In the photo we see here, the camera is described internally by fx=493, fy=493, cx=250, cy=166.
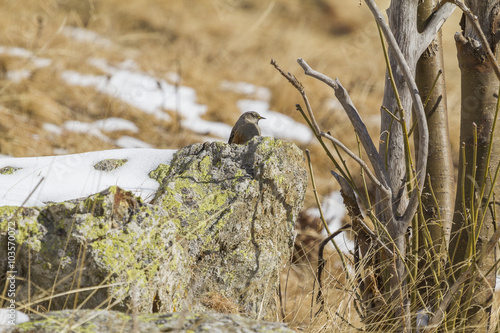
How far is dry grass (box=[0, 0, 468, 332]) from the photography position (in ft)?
17.9

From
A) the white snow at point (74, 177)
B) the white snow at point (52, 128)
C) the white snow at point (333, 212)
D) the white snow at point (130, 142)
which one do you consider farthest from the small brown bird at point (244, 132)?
the white snow at point (52, 128)

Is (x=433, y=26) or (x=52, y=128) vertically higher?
(x=52, y=128)

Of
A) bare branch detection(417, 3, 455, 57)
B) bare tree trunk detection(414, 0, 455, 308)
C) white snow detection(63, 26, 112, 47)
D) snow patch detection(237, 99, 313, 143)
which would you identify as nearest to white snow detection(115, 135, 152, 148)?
snow patch detection(237, 99, 313, 143)

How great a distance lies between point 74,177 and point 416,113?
1534mm

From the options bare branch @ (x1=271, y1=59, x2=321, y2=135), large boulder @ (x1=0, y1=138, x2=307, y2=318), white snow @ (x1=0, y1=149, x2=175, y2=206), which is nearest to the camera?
large boulder @ (x1=0, y1=138, x2=307, y2=318)

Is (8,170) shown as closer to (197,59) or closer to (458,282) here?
(458,282)

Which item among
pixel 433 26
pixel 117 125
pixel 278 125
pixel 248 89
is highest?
pixel 248 89

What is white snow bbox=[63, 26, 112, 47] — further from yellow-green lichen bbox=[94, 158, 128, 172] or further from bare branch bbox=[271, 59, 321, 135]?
bare branch bbox=[271, 59, 321, 135]

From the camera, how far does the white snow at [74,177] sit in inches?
82.8

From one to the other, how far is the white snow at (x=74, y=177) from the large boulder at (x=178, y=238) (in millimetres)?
102

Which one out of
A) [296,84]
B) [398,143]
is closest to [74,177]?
[296,84]

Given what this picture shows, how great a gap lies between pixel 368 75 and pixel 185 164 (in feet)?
24.7

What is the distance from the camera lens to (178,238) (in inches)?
76.2

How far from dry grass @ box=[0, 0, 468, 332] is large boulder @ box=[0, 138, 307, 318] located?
396 mm
